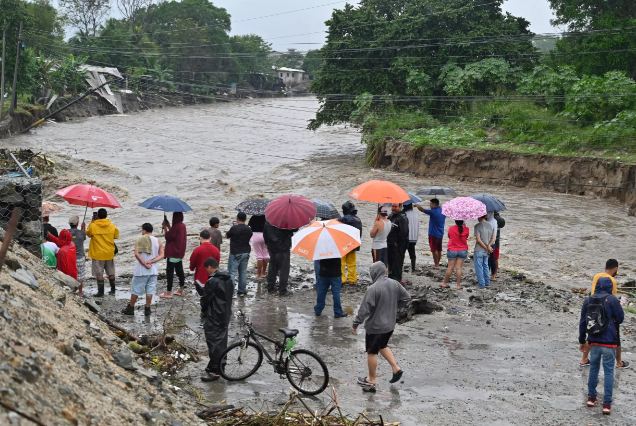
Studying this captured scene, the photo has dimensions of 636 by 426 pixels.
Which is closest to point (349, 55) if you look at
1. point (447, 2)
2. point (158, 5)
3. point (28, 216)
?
point (447, 2)

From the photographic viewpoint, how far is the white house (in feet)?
373

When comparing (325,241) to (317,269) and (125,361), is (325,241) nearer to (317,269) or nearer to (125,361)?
(317,269)

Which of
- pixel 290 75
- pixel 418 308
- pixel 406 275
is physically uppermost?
pixel 290 75

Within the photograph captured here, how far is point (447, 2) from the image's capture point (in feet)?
133

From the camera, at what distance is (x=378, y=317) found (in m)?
7.98

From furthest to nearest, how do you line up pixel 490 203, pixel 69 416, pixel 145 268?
pixel 490 203 < pixel 145 268 < pixel 69 416

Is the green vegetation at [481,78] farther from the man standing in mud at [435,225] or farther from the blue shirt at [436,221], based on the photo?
the blue shirt at [436,221]

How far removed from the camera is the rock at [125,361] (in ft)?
21.2

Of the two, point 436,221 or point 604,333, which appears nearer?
point 604,333

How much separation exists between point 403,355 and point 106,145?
39227 millimetres

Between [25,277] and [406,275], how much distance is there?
8.51m

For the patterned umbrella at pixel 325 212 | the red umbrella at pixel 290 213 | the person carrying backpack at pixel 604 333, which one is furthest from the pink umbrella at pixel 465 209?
the person carrying backpack at pixel 604 333

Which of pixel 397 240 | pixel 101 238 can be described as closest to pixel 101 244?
pixel 101 238

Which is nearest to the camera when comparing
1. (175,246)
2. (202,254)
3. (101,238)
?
(202,254)
